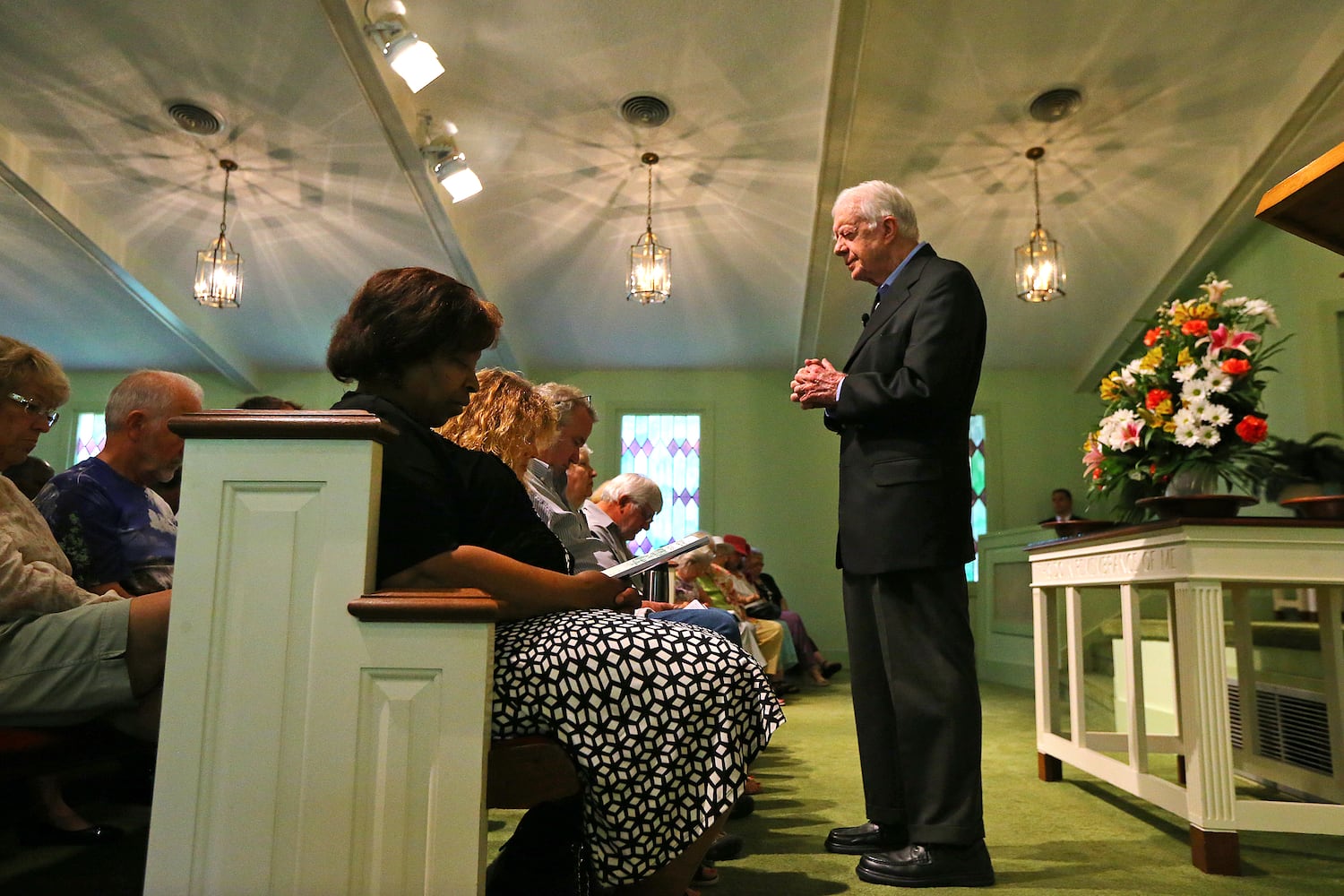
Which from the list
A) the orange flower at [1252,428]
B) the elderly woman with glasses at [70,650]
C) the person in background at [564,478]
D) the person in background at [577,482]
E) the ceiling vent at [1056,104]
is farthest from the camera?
the ceiling vent at [1056,104]

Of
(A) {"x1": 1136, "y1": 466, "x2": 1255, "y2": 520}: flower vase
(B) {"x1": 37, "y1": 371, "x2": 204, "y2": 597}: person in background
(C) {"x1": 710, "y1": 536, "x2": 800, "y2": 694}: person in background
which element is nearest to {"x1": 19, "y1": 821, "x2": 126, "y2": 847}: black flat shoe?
(B) {"x1": 37, "y1": 371, "x2": 204, "y2": 597}: person in background

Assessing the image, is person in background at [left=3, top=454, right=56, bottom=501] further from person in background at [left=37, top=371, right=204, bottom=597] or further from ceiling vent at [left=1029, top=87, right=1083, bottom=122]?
ceiling vent at [left=1029, top=87, right=1083, bottom=122]

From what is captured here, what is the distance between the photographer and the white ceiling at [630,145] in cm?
427

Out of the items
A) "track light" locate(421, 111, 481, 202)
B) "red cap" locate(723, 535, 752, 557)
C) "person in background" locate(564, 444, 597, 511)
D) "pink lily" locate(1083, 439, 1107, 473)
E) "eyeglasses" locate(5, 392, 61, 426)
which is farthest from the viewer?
"red cap" locate(723, 535, 752, 557)

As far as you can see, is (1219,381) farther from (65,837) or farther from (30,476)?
(30,476)

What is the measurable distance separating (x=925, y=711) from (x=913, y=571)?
27 centimetres

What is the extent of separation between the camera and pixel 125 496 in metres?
2.23

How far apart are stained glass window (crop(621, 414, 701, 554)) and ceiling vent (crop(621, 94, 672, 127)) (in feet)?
12.6

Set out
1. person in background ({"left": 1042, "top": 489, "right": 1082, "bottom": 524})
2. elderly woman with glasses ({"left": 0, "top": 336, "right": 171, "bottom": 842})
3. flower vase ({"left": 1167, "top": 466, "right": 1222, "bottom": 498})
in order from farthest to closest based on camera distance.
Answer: person in background ({"left": 1042, "top": 489, "right": 1082, "bottom": 524}) < flower vase ({"left": 1167, "top": 466, "right": 1222, "bottom": 498}) < elderly woman with glasses ({"left": 0, "top": 336, "right": 171, "bottom": 842})

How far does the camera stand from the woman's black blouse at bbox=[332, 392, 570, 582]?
1.34 meters

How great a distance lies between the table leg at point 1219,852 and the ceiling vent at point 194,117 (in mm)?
5012

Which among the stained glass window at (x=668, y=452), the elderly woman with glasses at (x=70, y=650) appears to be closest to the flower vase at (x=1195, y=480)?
the elderly woman with glasses at (x=70, y=650)

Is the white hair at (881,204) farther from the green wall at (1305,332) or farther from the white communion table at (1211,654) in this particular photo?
the green wall at (1305,332)

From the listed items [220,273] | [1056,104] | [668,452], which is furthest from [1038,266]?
[220,273]
